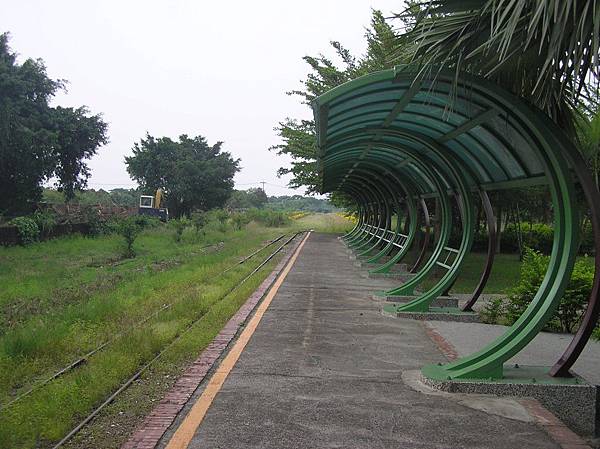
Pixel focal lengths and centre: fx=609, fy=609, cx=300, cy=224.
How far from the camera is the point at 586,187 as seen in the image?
198 inches

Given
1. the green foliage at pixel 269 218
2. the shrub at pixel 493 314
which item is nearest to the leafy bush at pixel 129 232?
the shrub at pixel 493 314

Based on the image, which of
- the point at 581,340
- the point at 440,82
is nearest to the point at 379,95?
the point at 440,82

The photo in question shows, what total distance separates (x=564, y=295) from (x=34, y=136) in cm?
2775

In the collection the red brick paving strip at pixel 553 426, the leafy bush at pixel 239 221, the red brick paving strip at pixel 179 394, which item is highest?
the leafy bush at pixel 239 221

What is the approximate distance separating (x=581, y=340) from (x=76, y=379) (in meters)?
4.41

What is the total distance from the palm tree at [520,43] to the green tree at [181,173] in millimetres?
57209

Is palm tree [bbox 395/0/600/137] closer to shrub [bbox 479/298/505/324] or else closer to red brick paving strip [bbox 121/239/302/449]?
red brick paving strip [bbox 121/239/302/449]

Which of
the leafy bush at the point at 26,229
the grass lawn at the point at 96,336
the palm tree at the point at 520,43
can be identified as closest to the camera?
the palm tree at the point at 520,43

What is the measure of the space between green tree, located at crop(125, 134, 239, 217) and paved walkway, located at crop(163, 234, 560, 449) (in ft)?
178

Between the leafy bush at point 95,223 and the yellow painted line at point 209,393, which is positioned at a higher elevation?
the leafy bush at point 95,223

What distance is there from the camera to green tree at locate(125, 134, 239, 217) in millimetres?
61656

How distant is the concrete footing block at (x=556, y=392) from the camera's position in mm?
5043

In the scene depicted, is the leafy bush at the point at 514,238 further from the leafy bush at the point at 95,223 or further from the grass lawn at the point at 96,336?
the leafy bush at the point at 95,223

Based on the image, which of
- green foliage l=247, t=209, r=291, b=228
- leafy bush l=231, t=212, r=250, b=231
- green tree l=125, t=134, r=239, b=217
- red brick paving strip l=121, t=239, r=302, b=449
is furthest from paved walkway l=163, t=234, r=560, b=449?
green tree l=125, t=134, r=239, b=217
